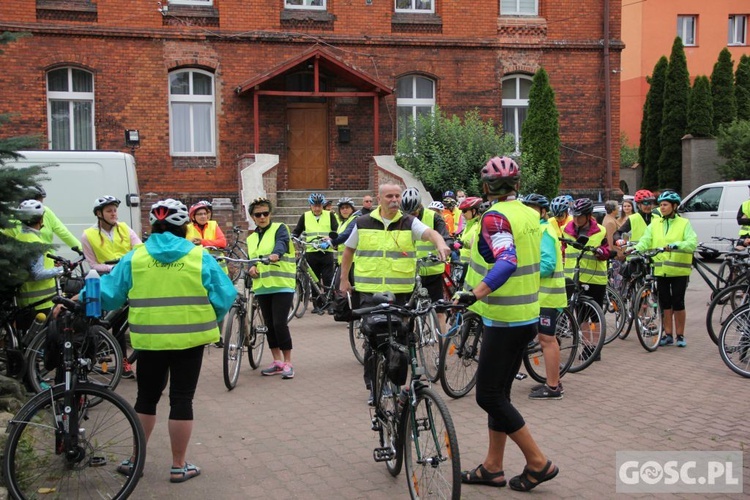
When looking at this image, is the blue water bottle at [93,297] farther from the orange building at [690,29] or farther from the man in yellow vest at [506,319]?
the orange building at [690,29]

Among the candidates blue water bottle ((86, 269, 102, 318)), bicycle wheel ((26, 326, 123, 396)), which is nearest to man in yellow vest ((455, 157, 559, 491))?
blue water bottle ((86, 269, 102, 318))

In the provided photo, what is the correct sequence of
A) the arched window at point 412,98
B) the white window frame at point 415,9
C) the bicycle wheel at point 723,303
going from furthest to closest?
the arched window at point 412,98
the white window frame at point 415,9
the bicycle wheel at point 723,303

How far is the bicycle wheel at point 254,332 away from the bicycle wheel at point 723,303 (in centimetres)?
505

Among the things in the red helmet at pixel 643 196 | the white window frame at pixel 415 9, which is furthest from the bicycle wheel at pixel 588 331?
the white window frame at pixel 415 9

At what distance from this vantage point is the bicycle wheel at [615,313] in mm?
10570

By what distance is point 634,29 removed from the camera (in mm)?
43375

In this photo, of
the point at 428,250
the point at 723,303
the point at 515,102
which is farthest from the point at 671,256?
the point at 515,102

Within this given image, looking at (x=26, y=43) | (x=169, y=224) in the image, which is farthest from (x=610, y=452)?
(x=26, y=43)

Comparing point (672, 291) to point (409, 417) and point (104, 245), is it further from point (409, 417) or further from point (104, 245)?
point (104, 245)

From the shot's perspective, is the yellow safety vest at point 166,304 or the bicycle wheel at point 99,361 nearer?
the yellow safety vest at point 166,304

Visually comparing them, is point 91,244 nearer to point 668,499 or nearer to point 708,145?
point 668,499

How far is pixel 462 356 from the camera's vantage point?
7910 mm

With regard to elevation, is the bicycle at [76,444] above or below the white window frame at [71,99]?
below

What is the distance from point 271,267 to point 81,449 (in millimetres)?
3826
